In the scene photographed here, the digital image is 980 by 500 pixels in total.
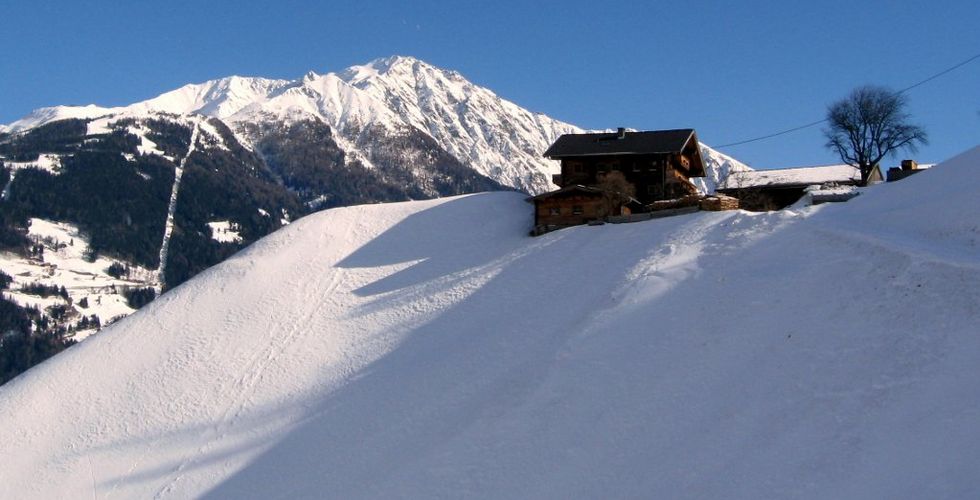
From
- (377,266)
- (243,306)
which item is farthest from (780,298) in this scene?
(243,306)

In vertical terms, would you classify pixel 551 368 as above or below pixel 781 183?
below

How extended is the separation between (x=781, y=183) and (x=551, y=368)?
35.1m

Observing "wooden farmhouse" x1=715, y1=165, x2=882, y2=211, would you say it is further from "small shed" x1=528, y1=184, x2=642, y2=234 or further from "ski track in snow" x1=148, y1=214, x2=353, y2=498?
"ski track in snow" x1=148, y1=214, x2=353, y2=498

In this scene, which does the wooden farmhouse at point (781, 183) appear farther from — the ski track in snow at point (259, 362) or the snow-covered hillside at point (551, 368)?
the ski track in snow at point (259, 362)

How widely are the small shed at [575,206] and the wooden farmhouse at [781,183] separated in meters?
8.89

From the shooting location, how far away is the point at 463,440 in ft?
104

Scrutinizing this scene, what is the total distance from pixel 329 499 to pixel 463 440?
5.09 metres

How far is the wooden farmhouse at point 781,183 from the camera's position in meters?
59.0

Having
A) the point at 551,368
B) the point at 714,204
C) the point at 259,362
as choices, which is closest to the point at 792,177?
the point at 714,204

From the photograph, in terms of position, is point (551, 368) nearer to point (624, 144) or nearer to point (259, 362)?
point (259, 362)

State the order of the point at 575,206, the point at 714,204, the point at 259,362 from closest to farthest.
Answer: the point at 259,362 < the point at 714,204 < the point at 575,206

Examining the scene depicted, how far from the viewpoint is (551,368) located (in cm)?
3428

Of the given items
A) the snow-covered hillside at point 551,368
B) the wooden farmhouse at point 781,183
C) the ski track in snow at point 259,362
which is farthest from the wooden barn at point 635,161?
the ski track in snow at point 259,362

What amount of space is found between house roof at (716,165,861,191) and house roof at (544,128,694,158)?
19.3 ft
